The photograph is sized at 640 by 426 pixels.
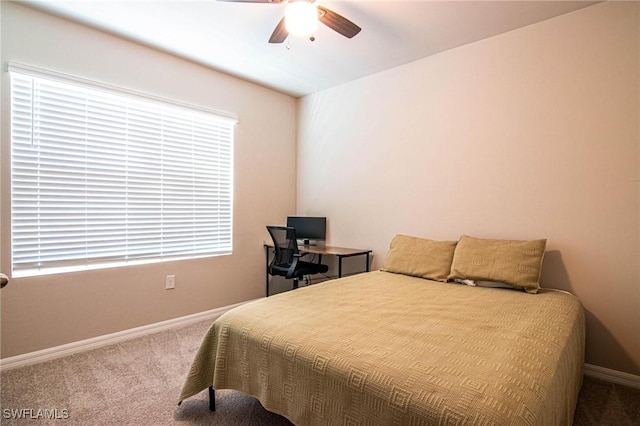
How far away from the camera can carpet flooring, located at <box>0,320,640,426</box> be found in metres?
1.78

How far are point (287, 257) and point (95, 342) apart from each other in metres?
1.79

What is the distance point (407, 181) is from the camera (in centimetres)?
328

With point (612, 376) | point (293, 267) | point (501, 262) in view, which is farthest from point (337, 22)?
point (612, 376)

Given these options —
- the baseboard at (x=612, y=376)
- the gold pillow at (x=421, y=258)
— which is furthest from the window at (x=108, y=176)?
the baseboard at (x=612, y=376)

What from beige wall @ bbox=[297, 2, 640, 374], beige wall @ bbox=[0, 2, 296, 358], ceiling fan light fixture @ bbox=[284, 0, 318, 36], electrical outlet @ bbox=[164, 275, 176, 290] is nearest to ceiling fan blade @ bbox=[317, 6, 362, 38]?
ceiling fan light fixture @ bbox=[284, 0, 318, 36]

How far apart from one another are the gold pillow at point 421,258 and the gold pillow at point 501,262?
97 mm

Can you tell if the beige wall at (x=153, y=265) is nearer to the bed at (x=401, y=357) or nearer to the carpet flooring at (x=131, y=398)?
the carpet flooring at (x=131, y=398)

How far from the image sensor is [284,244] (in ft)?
11.5

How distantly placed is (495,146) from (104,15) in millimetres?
3228

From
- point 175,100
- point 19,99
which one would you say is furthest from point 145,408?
point 175,100

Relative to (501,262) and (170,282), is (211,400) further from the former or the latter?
(501,262)

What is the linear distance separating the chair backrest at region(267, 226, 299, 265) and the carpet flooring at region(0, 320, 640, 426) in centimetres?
133

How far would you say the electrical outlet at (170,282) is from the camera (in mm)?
3157

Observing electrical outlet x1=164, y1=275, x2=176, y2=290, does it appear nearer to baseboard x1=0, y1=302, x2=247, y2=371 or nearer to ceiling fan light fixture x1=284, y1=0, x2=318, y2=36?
baseboard x1=0, y1=302, x2=247, y2=371
